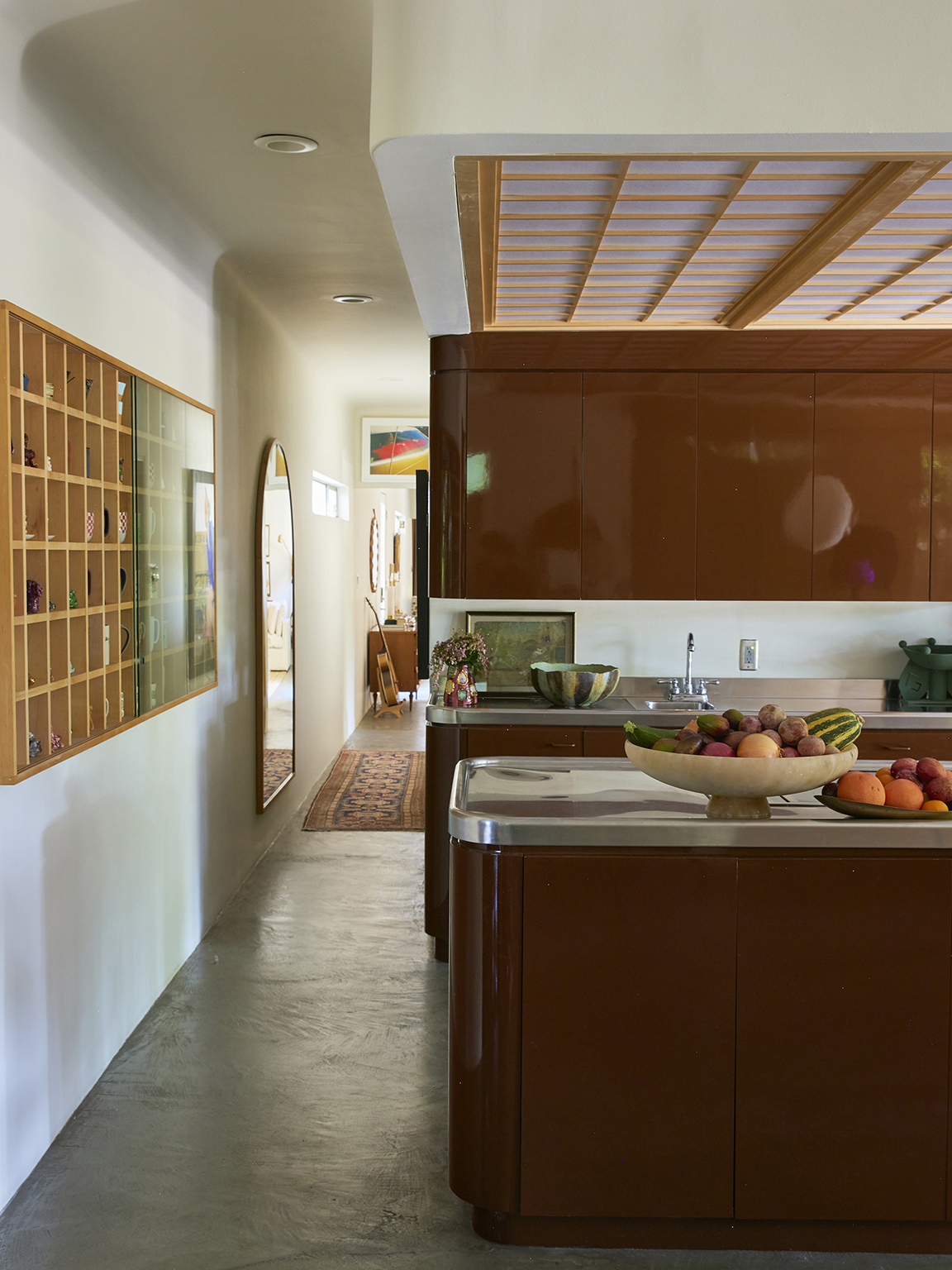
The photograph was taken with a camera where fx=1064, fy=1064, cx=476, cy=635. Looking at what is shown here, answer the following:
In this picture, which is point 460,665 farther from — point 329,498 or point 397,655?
point 397,655

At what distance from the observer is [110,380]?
11.2 ft

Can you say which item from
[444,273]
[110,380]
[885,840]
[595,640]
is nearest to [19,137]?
[110,380]

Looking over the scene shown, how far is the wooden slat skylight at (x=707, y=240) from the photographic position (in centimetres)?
254

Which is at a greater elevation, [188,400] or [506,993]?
[188,400]

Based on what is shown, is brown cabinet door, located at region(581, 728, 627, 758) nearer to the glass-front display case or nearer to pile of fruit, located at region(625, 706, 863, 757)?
the glass-front display case

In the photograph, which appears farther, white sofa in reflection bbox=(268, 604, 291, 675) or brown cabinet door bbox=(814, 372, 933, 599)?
white sofa in reflection bbox=(268, 604, 291, 675)

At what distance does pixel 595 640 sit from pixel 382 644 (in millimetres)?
7333

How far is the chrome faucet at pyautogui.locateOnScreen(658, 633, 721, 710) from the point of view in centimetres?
489

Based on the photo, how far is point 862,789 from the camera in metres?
2.41

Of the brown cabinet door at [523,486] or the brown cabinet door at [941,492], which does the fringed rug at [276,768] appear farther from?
the brown cabinet door at [941,492]

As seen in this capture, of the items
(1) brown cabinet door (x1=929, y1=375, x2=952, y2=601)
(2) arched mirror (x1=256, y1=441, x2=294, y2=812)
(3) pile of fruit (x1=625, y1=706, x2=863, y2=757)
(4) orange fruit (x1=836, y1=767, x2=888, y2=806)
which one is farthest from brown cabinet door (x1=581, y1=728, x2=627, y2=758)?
(2) arched mirror (x1=256, y1=441, x2=294, y2=812)

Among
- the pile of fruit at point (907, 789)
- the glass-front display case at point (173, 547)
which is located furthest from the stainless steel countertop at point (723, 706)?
the pile of fruit at point (907, 789)

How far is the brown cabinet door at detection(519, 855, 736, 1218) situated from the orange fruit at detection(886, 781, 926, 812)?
0.46 m

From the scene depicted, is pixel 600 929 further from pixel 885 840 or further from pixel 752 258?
pixel 752 258
